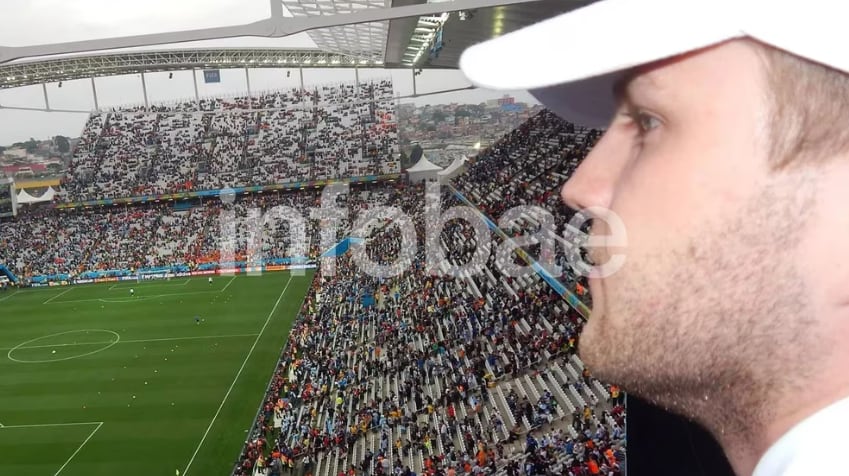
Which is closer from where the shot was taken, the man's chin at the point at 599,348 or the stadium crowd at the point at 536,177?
the man's chin at the point at 599,348

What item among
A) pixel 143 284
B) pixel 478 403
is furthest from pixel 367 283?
pixel 143 284

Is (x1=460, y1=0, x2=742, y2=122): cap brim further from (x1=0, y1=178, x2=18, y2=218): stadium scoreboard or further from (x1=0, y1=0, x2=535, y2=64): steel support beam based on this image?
(x1=0, y1=178, x2=18, y2=218): stadium scoreboard

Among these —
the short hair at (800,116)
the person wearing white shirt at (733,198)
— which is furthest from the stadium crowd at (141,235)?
the short hair at (800,116)

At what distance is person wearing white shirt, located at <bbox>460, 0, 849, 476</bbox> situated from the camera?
2.15 feet

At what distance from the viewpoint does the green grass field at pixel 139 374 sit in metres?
16.9

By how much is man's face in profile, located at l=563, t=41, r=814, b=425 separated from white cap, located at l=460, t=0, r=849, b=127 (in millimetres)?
47

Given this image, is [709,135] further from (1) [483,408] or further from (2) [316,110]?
(2) [316,110]

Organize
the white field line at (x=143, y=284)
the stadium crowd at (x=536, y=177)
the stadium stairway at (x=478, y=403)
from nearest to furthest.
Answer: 1. the stadium stairway at (x=478, y=403)
2. the stadium crowd at (x=536, y=177)
3. the white field line at (x=143, y=284)

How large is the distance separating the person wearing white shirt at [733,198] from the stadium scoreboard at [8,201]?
64209mm

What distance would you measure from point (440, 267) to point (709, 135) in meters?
28.1

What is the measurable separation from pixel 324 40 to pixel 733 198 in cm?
3711

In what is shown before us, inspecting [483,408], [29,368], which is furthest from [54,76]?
[483,408]

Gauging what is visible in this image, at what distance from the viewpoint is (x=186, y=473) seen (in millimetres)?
15602

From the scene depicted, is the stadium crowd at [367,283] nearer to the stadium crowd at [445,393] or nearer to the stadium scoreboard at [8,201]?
the stadium crowd at [445,393]
